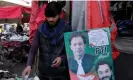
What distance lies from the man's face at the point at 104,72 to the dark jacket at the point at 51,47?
1.35ft

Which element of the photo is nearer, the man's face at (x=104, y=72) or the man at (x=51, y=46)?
the man at (x=51, y=46)

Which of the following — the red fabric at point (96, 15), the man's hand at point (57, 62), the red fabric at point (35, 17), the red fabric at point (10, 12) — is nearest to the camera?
the man's hand at point (57, 62)

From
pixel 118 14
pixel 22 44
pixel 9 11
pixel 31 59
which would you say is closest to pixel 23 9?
pixel 9 11

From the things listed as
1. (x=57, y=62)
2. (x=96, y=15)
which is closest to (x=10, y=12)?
(x=96, y=15)

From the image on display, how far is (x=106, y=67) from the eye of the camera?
3520 mm

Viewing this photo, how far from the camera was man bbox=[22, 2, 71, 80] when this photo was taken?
331 cm

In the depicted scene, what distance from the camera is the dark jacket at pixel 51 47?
335 cm

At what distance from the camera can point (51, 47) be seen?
133 inches

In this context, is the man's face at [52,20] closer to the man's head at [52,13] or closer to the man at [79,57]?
the man's head at [52,13]

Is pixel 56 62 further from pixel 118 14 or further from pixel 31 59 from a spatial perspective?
pixel 118 14

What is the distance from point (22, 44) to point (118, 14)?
769cm

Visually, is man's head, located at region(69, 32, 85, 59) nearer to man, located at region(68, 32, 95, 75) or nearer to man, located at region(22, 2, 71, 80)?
man, located at region(68, 32, 95, 75)

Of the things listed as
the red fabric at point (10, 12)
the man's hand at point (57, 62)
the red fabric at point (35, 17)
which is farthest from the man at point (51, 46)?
the red fabric at point (10, 12)

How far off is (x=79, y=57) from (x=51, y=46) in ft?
1.21
